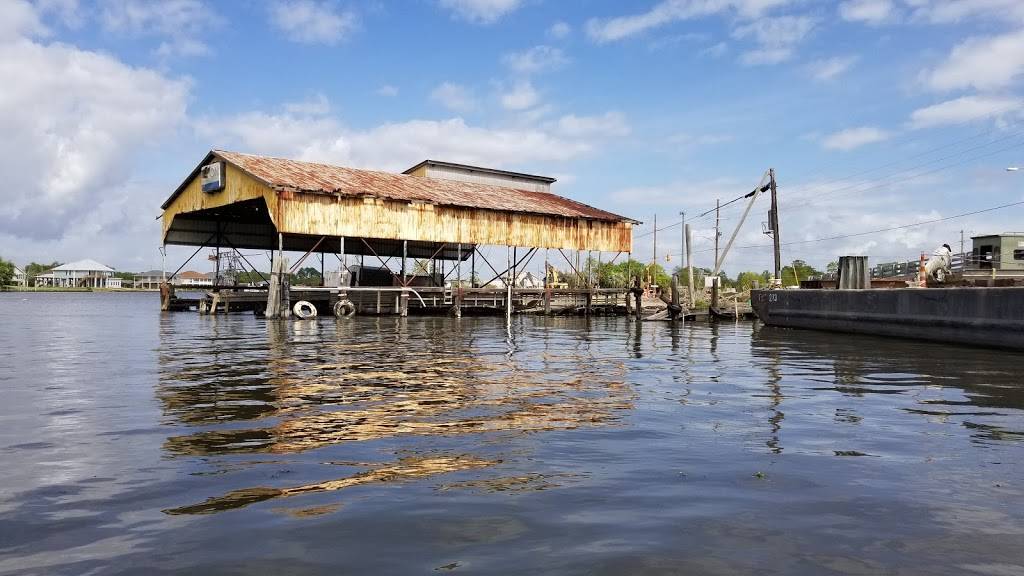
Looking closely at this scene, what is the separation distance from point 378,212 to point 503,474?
2788 centimetres

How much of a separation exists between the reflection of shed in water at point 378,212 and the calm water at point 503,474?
19.5 meters

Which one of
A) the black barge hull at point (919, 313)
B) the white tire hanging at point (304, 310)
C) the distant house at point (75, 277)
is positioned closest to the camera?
the black barge hull at point (919, 313)

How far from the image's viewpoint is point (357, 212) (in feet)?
102

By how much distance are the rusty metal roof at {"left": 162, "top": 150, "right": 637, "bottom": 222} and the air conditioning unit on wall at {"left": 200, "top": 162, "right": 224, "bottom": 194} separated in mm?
501

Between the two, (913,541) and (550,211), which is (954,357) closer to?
(913,541)

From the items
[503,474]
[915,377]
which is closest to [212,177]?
[915,377]

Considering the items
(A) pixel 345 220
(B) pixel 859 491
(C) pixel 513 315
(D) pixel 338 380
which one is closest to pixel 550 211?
(C) pixel 513 315

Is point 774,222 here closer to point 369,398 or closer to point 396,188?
point 396,188

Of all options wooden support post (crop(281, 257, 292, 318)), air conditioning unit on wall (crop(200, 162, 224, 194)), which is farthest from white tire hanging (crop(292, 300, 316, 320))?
air conditioning unit on wall (crop(200, 162, 224, 194))

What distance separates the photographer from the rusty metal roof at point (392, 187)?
29906 mm

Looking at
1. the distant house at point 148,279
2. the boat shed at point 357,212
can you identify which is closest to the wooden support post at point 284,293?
the boat shed at point 357,212

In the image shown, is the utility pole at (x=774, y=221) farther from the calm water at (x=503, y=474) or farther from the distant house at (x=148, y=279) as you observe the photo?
the distant house at (x=148, y=279)

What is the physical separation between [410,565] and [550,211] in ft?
112

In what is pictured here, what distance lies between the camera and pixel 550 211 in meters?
36.8
